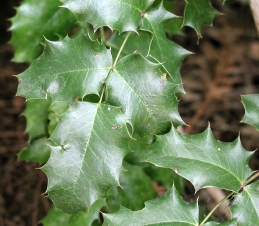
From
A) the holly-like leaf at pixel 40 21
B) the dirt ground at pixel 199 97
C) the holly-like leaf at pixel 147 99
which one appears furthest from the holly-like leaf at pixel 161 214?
the dirt ground at pixel 199 97

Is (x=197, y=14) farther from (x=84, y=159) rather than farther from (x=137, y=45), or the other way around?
Result: (x=84, y=159)

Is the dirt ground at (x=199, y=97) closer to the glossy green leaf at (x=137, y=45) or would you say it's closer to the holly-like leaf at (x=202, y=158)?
the glossy green leaf at (x=137, y=45)

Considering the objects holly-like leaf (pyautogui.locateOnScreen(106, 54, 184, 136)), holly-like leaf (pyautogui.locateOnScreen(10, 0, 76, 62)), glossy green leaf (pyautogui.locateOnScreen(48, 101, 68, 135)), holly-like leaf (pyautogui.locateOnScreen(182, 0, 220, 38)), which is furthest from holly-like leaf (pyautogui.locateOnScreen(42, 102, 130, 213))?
holly-like leaf (pyautogui.locateOnScreen(10, 0, 76, 62))

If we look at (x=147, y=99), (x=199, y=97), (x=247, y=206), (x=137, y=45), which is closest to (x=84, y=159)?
(x=147, y=99)

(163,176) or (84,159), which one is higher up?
(84,159)

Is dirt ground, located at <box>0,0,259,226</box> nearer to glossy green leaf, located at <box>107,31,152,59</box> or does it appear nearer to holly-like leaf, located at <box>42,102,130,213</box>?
glossy green leaf, located at <box>107,31,152,59</box>

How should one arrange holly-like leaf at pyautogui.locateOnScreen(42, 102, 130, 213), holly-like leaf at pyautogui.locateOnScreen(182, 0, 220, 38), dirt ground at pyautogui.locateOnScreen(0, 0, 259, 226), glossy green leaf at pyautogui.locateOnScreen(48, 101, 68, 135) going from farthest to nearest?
1. dirt ground at pyautogui.locateOnScreen(0, 0, 259, 226)
2. glossy green leaf at pyautogui.locateOnScreen(48, 101, 68, 135)
3. holly-like leaf at pyautogui.locateOnScreen(182, 0, 220, 38)
4. holly-like leaf at pyautogui.locateOnScreen(42, 102, 130, 213)
